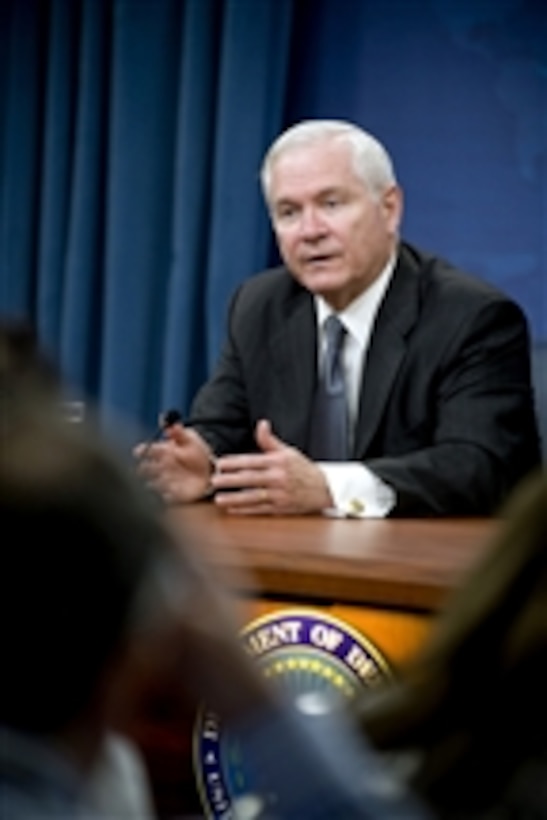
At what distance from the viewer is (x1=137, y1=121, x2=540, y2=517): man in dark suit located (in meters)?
1.88

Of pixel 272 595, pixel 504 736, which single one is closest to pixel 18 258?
pixel 272 595

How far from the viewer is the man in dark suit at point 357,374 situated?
188 centimetres

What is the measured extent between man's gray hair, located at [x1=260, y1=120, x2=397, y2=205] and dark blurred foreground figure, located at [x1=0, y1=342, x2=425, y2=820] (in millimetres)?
1969

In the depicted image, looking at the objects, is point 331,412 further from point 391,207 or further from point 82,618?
point 82,618

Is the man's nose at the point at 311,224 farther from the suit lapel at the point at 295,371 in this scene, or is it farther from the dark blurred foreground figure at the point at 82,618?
the dark blurred foreground figure at the point at 82,618

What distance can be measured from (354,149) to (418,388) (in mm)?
427

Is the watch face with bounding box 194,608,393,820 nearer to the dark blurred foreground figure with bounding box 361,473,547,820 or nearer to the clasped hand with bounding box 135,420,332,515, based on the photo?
the clasped hand with bounding box 135,420,332,515

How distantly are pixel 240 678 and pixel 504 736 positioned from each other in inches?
3.3

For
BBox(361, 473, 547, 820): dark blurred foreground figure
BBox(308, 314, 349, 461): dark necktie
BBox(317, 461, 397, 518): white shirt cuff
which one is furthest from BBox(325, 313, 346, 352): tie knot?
BBox(361, 473, 547, 820): dark blurred foreground figure

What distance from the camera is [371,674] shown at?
50.4 inches

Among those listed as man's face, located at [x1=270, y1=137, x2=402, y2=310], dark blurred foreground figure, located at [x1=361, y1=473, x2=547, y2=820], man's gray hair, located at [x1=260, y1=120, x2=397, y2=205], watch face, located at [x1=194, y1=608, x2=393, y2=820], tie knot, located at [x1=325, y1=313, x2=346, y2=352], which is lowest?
watch face, located at [x1=194, y1=608, x2=393, y2=820]

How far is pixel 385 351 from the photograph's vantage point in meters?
2.18

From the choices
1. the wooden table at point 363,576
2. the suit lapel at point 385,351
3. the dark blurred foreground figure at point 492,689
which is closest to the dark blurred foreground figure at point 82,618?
the dark blurred foreground figure at point 492,689

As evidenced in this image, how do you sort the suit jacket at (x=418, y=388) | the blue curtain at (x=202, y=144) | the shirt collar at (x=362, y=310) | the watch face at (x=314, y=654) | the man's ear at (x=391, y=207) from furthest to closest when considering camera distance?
the blue curtain at (x=202, y=144) → the man's ear at (x=391, y=207) → the shirt collar at (x=362, y=310) → the suit jacket at (x=418, y=388) → the watch face at (x=314, y=654)
